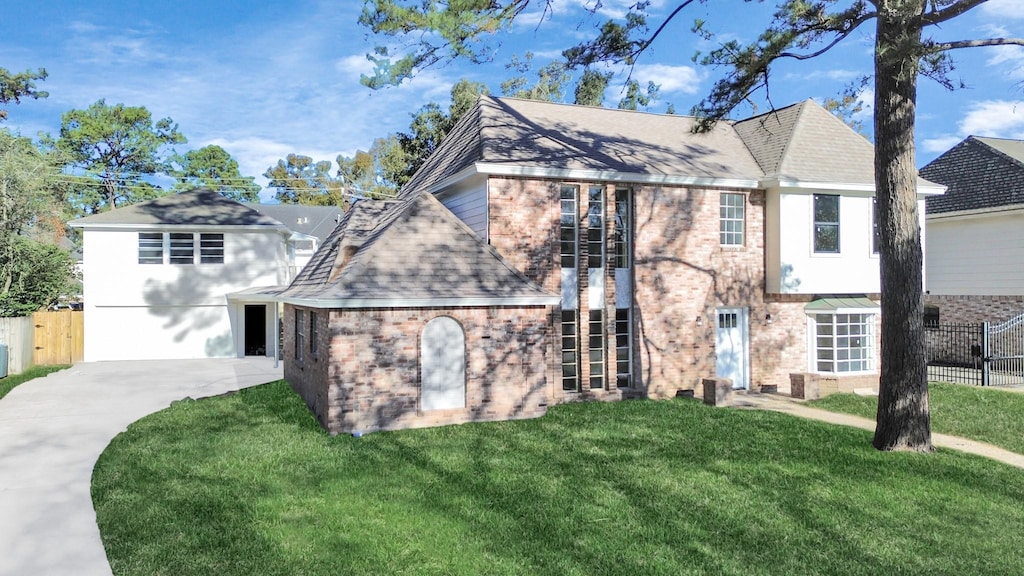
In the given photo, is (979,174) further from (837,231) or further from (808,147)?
(837,231)

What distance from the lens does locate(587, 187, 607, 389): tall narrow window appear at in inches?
604

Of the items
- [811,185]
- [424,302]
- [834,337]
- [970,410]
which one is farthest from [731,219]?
[424,302]

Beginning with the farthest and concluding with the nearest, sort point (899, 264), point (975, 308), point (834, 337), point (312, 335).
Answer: point (975, 308) → point (834, 337) → point (312, 335) → point (899, 264)

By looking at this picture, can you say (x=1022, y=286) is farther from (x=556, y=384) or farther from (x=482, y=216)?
(x=482, y=216)

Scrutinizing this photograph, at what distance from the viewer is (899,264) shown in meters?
10.6

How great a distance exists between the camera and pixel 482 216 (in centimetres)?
1451

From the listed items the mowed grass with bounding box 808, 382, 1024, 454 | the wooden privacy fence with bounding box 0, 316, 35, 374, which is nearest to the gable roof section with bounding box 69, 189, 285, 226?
the wooden privacy fence with bounding box 0, 316, 35, 374

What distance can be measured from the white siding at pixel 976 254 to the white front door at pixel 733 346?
1011 centimetres

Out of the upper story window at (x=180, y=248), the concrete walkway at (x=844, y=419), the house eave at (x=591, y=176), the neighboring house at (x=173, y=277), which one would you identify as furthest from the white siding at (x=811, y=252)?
the upper story window at (x=180, y=248)

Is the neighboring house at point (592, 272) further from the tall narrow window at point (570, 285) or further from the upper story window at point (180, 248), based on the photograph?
the upper story window at point (180, 248)

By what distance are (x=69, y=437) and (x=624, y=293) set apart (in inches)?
450

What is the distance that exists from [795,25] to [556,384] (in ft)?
27.6

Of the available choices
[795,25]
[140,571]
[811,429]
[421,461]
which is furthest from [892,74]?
[140,571]

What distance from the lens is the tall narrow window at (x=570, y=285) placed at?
15062 mm
